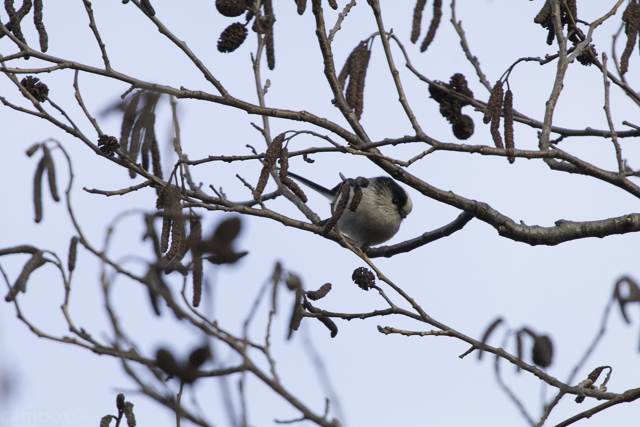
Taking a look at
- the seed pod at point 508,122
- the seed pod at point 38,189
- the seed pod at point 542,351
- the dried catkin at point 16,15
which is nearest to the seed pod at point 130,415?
the seed pod at point 38,189

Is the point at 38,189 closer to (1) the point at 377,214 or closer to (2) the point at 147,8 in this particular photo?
(2) the point at 147,8

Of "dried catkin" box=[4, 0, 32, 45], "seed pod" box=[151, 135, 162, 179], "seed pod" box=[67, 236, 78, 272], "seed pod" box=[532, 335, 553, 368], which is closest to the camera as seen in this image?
"seed pod" box=[532, 335, 553, 368]

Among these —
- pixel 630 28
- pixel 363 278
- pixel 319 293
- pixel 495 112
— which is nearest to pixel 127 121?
pixel 319 293

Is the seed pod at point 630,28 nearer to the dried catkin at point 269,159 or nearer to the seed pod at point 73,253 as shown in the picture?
the dried catkin at point 269,159

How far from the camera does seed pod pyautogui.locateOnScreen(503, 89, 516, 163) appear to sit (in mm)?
2398

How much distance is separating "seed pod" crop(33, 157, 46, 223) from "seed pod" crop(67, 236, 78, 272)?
0.33 metres

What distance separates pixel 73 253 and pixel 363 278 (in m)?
1.38

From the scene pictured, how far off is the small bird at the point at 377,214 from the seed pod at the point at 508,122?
109 inches

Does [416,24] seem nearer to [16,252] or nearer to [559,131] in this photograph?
[559,131]

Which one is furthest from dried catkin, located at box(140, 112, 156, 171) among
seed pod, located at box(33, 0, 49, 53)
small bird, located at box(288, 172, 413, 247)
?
small bird, located at box(288, 172, 413, 247)

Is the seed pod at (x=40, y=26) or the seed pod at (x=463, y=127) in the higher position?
the seed pod at (x=463, y=127)

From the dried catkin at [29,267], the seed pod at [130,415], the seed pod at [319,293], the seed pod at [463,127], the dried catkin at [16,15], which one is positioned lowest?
the seed pod at [130,415]

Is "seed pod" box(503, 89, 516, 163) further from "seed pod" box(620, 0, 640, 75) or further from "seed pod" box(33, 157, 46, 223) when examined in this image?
"seed pod" box(33, 157, 46, 223)

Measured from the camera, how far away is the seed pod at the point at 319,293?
7.83 feet
